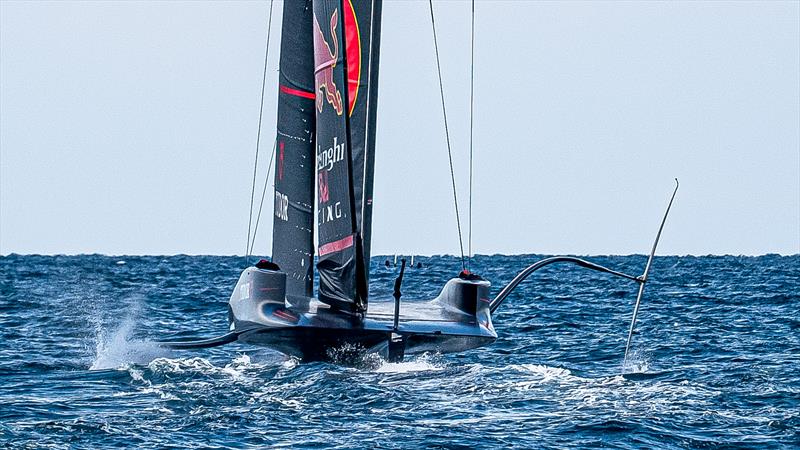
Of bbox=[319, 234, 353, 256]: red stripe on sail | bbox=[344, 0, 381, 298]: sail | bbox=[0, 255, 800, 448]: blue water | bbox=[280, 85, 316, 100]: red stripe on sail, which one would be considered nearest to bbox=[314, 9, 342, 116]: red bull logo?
bbox=[344, 0, 381, 298]: sail

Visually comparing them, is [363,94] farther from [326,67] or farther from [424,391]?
[424,391]

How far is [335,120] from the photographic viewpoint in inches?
479

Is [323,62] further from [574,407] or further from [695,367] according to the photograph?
[695,367]

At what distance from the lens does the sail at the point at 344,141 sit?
12047 mm

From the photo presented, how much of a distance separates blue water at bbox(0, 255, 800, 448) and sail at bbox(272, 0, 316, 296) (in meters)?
1.33

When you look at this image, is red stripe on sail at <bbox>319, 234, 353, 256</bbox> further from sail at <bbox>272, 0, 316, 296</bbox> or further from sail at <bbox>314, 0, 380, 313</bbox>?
sail at <bbox>272, 0, 316, 296</bbox>

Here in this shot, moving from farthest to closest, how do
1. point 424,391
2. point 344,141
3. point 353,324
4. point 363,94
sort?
point 363,94 < point 344,141 < point 353,324 < point 424,391

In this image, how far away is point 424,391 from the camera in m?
11.0

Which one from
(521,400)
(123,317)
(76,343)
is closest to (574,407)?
(521,400)

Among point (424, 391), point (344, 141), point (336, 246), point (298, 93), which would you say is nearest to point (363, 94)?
point (344, 141)

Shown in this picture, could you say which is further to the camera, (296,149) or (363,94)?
(296,149)

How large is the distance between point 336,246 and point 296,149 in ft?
8.00

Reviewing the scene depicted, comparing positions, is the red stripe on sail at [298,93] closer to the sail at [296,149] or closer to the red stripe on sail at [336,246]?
the sail at [296,149]

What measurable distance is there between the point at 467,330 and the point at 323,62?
3.23 meters
